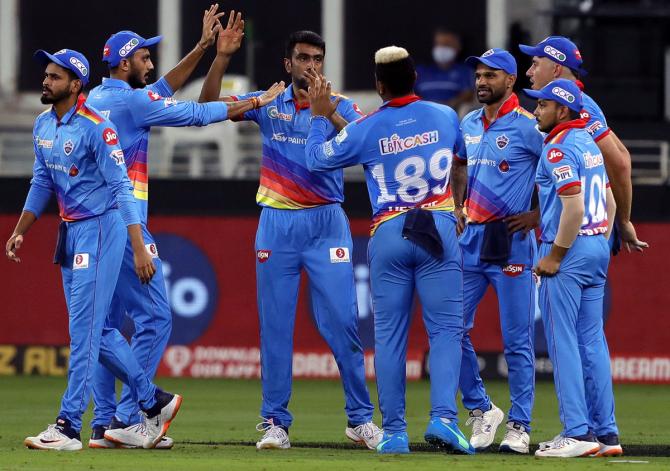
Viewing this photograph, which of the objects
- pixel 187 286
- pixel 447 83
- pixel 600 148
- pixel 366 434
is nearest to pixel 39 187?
pixel 366 434

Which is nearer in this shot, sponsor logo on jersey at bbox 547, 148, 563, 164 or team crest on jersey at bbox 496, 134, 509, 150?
sponsor logo on jersey at bbox 547, 148, 563, 164

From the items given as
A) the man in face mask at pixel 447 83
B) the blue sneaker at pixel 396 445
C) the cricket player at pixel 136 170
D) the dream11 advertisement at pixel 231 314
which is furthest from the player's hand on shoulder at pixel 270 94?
the man in face mask at pixel 447 83

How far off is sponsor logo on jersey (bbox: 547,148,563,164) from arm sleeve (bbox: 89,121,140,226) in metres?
2.49

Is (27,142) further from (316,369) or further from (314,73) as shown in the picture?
(314,73)

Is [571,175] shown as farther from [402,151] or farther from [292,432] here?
[292,432]

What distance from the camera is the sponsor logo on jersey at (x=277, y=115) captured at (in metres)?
10.9

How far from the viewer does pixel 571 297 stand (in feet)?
Result: 32.8

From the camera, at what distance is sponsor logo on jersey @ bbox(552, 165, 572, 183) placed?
32.0 feet

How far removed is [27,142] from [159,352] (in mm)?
10093

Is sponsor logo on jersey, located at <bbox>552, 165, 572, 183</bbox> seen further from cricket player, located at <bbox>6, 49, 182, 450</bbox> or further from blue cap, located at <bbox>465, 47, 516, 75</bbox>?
cricket player, located at <bbox>6, 49, 182, 450</bbox>

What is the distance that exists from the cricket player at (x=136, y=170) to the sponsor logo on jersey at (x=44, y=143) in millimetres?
617

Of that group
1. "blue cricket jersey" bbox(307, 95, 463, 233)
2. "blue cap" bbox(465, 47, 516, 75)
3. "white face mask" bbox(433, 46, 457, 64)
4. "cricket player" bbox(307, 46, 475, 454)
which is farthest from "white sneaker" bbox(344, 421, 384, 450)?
"white face mask" bbox(433, 46, 457, 64)

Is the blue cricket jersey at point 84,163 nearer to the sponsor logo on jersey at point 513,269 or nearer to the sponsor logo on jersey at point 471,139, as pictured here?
the sponsor logo on jersey at point 471,139

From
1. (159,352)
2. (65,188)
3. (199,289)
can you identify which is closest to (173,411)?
(159,352)
